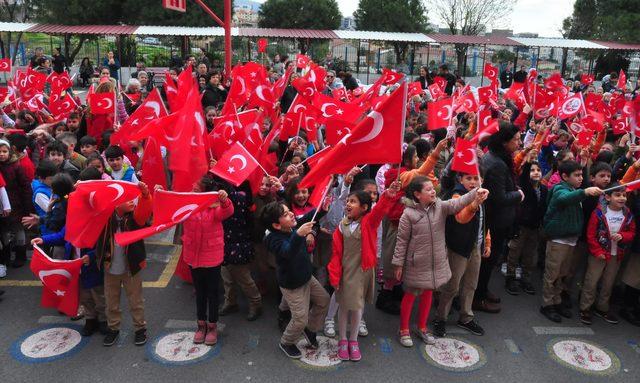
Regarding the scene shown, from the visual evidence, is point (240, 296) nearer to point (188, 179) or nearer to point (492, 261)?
point (188, 179)

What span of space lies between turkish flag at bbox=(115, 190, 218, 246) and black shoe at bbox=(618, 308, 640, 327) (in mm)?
4151

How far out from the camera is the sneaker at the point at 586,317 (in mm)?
4912

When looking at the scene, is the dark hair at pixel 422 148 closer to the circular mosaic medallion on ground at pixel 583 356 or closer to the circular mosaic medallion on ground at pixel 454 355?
the circular mosaic medallion on ground at pixel 454 355

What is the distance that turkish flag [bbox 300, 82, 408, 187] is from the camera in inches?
145

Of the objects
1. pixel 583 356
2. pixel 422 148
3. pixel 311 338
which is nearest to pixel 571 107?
pixel 422 148

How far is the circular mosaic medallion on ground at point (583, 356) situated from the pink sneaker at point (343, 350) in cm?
176

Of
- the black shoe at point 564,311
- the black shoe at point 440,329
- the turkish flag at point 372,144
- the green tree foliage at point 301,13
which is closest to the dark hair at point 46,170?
the turkish flag at point 372,144

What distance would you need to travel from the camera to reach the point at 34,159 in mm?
6465

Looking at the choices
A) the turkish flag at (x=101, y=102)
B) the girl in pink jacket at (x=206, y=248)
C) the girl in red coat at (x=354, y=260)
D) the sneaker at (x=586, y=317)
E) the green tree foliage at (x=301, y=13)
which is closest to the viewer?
the girl in red coat at (x=354, y=260)

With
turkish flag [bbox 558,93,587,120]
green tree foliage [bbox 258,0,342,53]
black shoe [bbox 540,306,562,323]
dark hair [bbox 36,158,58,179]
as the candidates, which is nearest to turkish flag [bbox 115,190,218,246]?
dark hair [bbox 36,158,58,179]

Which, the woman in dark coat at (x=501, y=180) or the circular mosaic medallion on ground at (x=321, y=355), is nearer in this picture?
the circular mosaic medallion on ground at (x=321, y=355)

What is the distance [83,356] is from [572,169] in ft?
15.0

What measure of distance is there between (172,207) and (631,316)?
442 centimetres

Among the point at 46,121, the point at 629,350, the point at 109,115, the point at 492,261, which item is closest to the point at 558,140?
the point at 492,261
